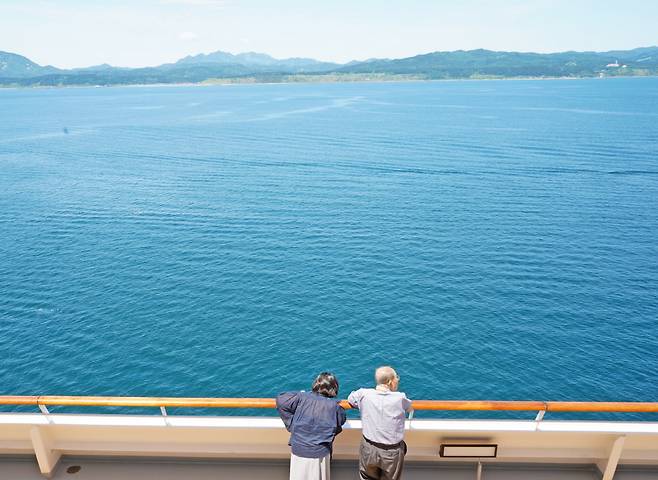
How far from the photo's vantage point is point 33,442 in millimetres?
4750

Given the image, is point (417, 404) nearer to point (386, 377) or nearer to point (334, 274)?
point (386, 377)

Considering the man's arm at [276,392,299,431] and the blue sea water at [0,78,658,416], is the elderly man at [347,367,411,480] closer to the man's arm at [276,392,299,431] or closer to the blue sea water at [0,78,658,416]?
the man's arm at [276,392,299,431]

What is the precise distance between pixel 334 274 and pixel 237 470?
2310 centimetres

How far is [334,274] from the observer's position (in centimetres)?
2797

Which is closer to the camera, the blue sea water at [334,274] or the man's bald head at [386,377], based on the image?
the man's bald head at [386,377]

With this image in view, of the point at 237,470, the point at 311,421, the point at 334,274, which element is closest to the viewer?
the point at 311,421

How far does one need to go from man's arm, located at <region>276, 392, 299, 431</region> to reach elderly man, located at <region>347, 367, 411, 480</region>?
0.52 meters

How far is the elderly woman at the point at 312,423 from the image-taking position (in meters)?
4.25

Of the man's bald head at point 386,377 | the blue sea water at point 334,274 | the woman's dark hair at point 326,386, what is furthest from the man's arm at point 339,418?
the blue sea water at point 334,274

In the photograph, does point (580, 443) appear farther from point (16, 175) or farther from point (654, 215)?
point (16, 175)

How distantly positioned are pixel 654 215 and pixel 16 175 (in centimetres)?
6081

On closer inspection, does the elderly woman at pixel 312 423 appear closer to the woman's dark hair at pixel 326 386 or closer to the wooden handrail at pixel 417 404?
the woman's dark hair at pixel 326 386

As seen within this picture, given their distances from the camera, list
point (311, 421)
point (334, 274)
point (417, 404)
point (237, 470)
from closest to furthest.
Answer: point (311, 421) → point (417, 404) → point (237, 470) → point (334, 274)

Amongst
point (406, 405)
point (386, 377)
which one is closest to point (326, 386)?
point (386, 377)
